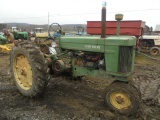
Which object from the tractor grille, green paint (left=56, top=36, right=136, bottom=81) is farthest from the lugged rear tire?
the tractor grille

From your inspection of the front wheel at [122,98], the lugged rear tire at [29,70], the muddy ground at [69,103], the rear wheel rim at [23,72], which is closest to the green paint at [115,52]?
the front wheel at [122,98]

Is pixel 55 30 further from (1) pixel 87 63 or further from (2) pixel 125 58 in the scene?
(2) pixel 125 58

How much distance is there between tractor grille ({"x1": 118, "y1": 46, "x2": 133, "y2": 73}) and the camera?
135 inches

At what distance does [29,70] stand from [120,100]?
1.89 meters

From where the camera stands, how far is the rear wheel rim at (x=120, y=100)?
3.44 m

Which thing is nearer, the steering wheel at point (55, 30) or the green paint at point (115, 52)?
the green paint at point (115, 52)

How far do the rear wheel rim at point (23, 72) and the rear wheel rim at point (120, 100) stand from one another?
167 centimetres

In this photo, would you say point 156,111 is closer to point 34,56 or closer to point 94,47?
point 94,47

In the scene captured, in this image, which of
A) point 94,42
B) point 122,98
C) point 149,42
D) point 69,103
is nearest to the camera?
point 122,98

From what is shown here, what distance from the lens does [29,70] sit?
4.12m

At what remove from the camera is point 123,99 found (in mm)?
3463

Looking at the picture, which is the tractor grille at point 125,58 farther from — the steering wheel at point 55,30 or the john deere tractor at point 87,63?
the steering wheel at point 55,30

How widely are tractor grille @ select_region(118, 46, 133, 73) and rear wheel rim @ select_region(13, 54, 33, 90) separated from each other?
178cm

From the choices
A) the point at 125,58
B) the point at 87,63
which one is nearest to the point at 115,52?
the point at 125,58
